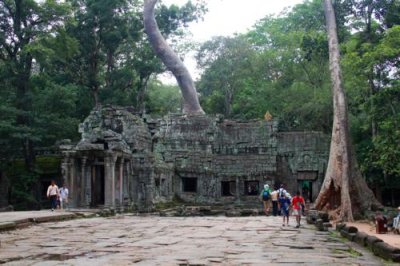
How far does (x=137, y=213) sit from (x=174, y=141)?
9.06 meters

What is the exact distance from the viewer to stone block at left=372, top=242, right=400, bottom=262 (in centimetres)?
833

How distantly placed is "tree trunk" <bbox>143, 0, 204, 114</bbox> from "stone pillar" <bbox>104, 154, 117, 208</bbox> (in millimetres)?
14069

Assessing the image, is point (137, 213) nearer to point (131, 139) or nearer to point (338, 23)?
point (131, 139)

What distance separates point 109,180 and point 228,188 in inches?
464

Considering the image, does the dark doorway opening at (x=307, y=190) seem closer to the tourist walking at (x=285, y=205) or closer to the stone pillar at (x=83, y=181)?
the stone pillar at (x=83, y=181)

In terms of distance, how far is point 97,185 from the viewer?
80.0 feet

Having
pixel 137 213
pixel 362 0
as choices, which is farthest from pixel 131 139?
pixel 362 0

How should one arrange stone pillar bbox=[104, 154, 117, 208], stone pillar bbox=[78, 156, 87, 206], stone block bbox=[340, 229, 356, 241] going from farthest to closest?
stone pillar bbox=[78, 156, 87, 206] < stone pillar bbox=[104, 154, 117, 208] < stone block bbox=[340, 229, 356, 241]

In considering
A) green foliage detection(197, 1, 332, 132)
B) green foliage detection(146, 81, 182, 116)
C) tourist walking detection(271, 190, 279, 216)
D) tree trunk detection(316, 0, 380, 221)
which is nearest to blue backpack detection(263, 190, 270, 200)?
tourist walking detection(271, 190, 279, 216)

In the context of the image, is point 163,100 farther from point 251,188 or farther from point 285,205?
point 285,205

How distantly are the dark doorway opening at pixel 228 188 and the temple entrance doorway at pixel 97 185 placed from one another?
9.78 metres

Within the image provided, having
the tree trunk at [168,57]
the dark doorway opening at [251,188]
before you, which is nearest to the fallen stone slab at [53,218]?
the dark doorway opening at [251,188]

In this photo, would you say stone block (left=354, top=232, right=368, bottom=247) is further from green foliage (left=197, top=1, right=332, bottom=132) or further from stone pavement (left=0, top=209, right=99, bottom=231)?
green foliage (left=197, top=1, right=332, bottom=132)

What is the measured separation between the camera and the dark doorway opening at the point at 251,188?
105 ft
